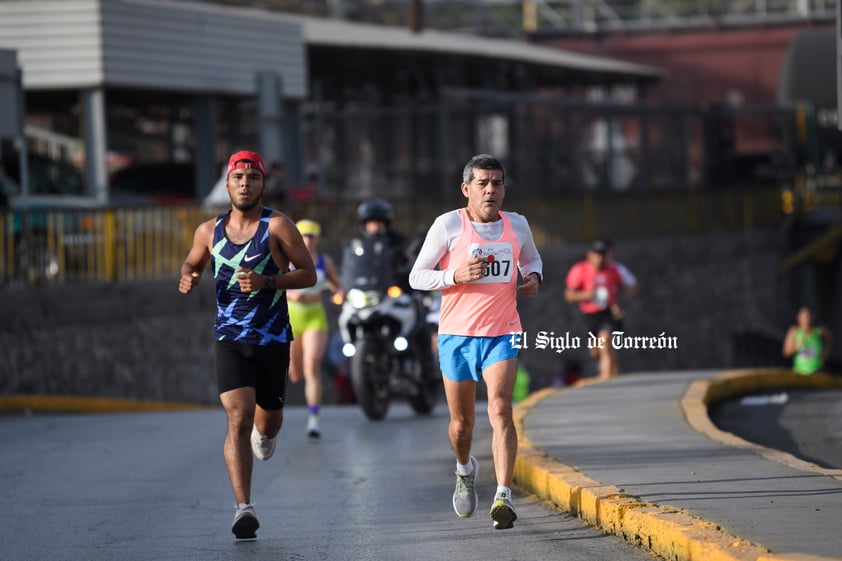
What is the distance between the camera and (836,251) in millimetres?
39719

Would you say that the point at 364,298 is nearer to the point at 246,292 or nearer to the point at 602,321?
the point at 602,321

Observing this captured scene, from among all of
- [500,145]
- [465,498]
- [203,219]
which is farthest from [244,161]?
[500,145]

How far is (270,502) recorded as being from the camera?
1022 centimetres

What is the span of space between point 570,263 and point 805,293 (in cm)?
1169

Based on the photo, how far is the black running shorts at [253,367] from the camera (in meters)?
8.79

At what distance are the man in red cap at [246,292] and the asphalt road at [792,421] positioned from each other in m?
4.17

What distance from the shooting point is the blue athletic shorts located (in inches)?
347

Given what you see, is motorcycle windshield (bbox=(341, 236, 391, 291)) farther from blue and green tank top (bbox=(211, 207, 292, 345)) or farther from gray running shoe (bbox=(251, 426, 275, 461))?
blue and green tank top (bbox=(211, 207, 292, 345))

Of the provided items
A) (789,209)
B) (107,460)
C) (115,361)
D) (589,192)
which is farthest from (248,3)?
(107,460)

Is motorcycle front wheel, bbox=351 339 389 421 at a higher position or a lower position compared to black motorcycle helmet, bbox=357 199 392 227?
lower

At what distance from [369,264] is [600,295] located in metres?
4.75

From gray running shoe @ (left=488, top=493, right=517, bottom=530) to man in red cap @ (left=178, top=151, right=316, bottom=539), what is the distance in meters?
1.25

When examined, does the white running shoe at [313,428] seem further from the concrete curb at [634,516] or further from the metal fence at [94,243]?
the metal fence at [94,243]

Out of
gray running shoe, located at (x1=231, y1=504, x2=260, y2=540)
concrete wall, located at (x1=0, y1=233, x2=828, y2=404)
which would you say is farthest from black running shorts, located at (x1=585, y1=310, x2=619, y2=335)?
gray running shoe, located at (x1=231, y1=504, x2=260, y2=540)
